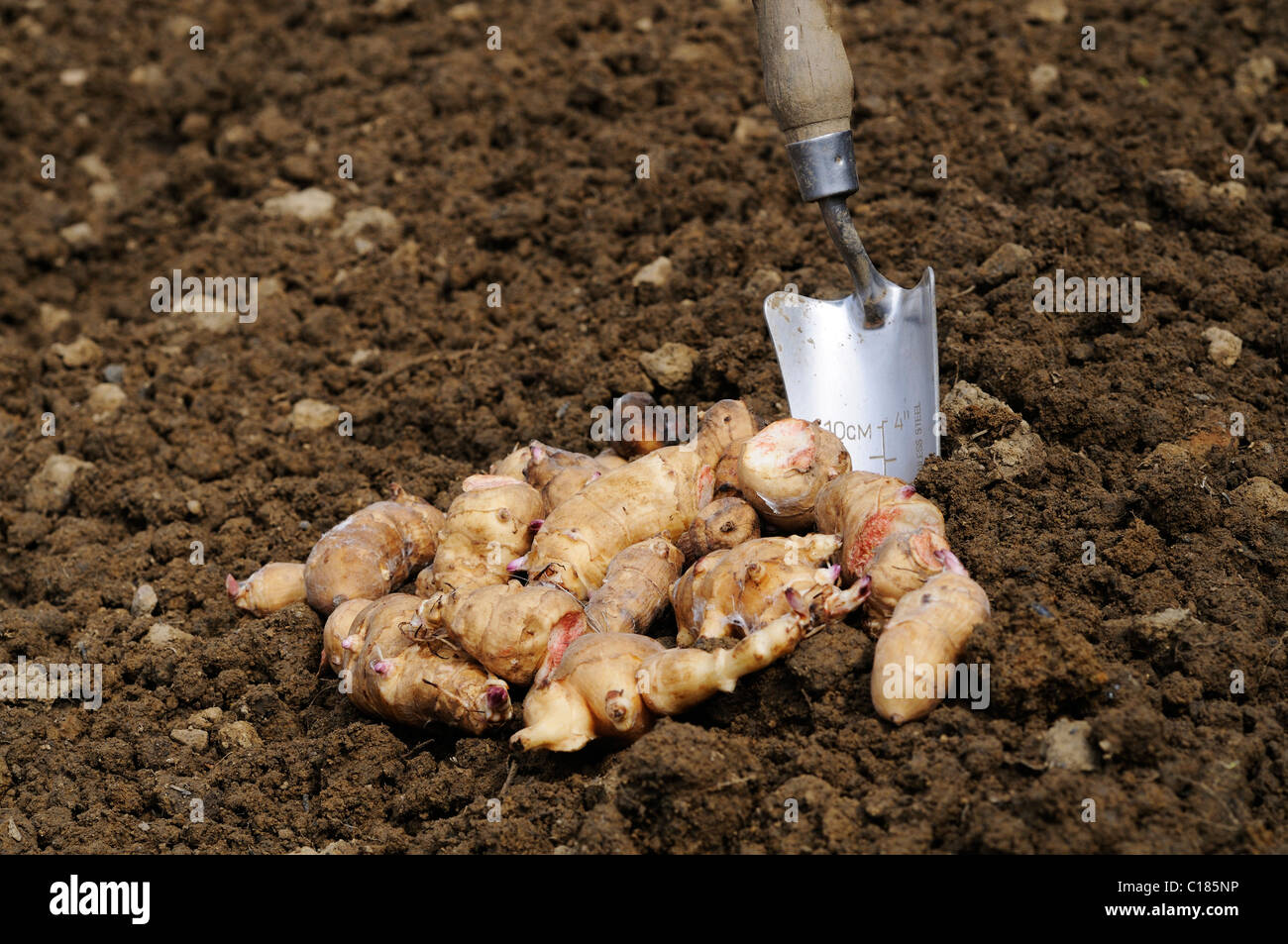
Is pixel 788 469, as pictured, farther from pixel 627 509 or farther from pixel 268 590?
pixel 268 590

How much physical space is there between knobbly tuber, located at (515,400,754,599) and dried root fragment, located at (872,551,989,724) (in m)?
0.88

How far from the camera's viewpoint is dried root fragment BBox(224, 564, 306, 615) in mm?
3811

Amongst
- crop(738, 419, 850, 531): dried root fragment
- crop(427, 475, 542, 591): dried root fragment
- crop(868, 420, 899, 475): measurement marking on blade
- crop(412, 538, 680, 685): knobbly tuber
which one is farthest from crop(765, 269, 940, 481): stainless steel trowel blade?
crop(427, 475, 542, 591): dried root fragment

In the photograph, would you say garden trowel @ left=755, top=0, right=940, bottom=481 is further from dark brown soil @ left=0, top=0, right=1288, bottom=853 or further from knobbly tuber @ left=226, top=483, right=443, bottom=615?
knobbly tuber @ left=226, top=483, right=443, bottom=615

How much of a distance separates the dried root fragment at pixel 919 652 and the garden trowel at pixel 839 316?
0.90m

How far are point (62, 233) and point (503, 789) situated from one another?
15.0 ft

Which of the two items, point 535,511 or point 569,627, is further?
point 535,511

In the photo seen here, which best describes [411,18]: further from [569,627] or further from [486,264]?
[569,627]

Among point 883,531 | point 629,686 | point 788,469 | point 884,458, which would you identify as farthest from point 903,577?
point 884,458

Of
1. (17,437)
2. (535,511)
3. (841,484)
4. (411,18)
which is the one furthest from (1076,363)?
(411,18)

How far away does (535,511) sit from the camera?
359cm

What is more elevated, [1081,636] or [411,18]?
[411,18]

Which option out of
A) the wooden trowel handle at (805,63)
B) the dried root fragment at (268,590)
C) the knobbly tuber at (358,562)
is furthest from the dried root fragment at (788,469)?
the dried root fragment at (268,590)

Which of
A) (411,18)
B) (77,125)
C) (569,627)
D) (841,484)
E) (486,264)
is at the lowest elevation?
(569,627)
